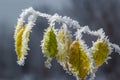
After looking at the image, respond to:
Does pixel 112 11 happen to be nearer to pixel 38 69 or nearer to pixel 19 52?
pixel 38 69

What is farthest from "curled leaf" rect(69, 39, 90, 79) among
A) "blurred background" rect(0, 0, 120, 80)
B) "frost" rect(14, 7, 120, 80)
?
"blurred background" rect(0, 0, 120, 80)

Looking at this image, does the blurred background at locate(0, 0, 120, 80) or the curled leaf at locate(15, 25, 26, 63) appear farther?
the blurred background at locate(0, 0, 120, 80)

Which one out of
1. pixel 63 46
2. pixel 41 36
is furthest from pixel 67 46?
pixel 41 36

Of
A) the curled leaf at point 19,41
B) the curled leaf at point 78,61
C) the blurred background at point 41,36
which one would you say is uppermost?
the blurred background at point 41,36

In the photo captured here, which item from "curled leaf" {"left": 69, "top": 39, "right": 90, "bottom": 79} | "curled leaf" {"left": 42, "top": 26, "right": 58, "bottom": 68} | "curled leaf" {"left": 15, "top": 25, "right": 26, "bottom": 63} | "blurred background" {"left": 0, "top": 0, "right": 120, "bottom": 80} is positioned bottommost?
"curled leaf" {"left": 69, "top": 39, "right": 90, "bottom": 79}

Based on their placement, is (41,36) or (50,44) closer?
(50,44)

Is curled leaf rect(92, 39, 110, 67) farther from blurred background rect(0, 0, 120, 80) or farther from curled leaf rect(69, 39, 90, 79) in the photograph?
blurred background rect(0, 0, 120, 80)

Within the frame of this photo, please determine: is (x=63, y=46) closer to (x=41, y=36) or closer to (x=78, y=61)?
(x=78, y=61)

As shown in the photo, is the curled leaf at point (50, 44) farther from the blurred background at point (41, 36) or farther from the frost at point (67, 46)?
the blurred background at point (41, 36)

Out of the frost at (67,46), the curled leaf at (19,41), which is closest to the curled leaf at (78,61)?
the frost at (67,46)
